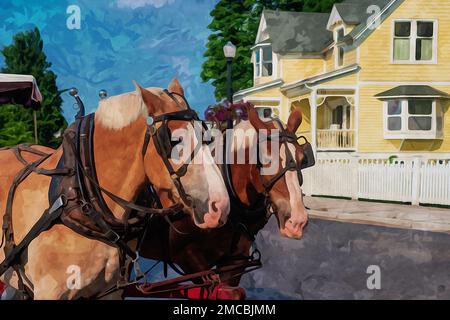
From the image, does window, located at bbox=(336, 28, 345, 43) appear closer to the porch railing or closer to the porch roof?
the porch roof

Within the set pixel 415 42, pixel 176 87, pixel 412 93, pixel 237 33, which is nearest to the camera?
pixel 176 87

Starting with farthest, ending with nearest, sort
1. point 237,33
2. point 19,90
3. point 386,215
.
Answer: point 237,33 < point 386,215 < point 19,90

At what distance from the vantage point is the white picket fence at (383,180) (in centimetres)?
1778

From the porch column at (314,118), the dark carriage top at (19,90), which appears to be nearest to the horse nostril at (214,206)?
the dark carriage top at (19,90)

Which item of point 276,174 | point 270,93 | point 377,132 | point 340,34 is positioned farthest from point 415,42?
point 276,174

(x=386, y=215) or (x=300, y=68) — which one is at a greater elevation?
(x=300, y=68)

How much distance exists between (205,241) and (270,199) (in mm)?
680

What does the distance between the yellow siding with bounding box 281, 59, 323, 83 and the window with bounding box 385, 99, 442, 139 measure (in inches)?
275

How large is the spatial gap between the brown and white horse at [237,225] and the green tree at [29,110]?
11.7 m

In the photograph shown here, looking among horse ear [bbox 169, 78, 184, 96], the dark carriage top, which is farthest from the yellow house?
horse ear [bbox 169, 78, 184, 96]

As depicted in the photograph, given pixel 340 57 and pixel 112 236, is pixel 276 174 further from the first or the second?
pixel 340 57

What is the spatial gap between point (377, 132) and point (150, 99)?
2549cm

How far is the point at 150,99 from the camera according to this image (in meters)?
3.45
